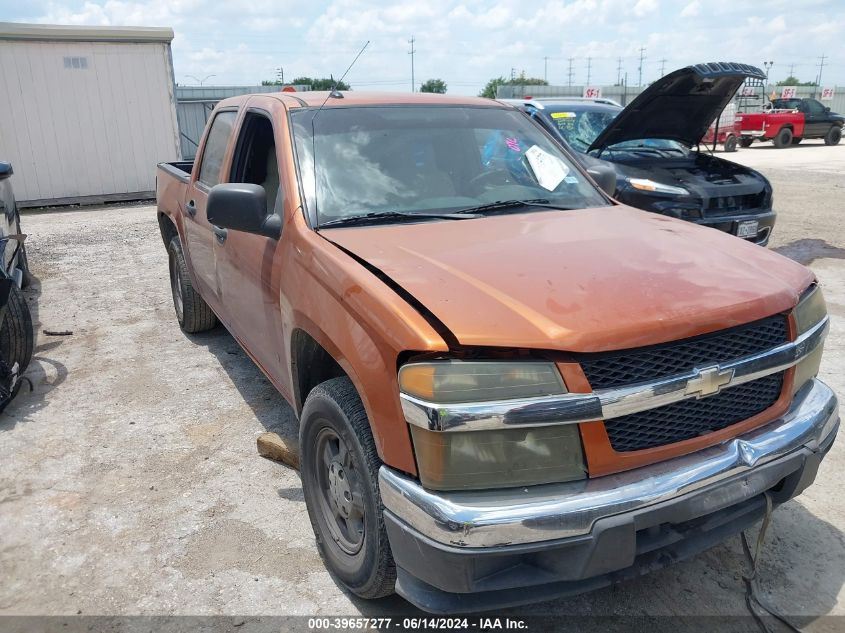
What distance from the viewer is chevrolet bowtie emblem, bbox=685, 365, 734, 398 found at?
210 cm

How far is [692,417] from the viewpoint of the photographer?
218 centimetres

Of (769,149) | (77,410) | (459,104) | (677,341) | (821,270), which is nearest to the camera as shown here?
(677,341)

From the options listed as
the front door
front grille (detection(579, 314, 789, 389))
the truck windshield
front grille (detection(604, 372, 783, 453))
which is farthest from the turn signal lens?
the front door

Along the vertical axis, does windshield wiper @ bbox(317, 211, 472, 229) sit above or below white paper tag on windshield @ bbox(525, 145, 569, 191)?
below

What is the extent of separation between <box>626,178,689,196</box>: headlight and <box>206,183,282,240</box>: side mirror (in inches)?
200

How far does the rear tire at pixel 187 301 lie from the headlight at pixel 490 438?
3802mm

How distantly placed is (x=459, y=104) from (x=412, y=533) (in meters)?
2.47

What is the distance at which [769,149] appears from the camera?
83.3ft

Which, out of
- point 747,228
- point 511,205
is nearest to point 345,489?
point 511,205

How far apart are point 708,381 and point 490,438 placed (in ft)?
2.40

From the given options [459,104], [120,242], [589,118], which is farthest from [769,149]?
[459,104]

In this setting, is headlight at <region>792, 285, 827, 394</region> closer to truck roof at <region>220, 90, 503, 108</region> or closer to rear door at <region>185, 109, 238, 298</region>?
truck roof at <region>220, 90, 503, 108</region>

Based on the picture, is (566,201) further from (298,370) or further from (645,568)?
(645,568)

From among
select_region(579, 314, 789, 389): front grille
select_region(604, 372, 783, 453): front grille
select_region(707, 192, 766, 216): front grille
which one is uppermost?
select_region(579, 314, 789, 389): front grille
